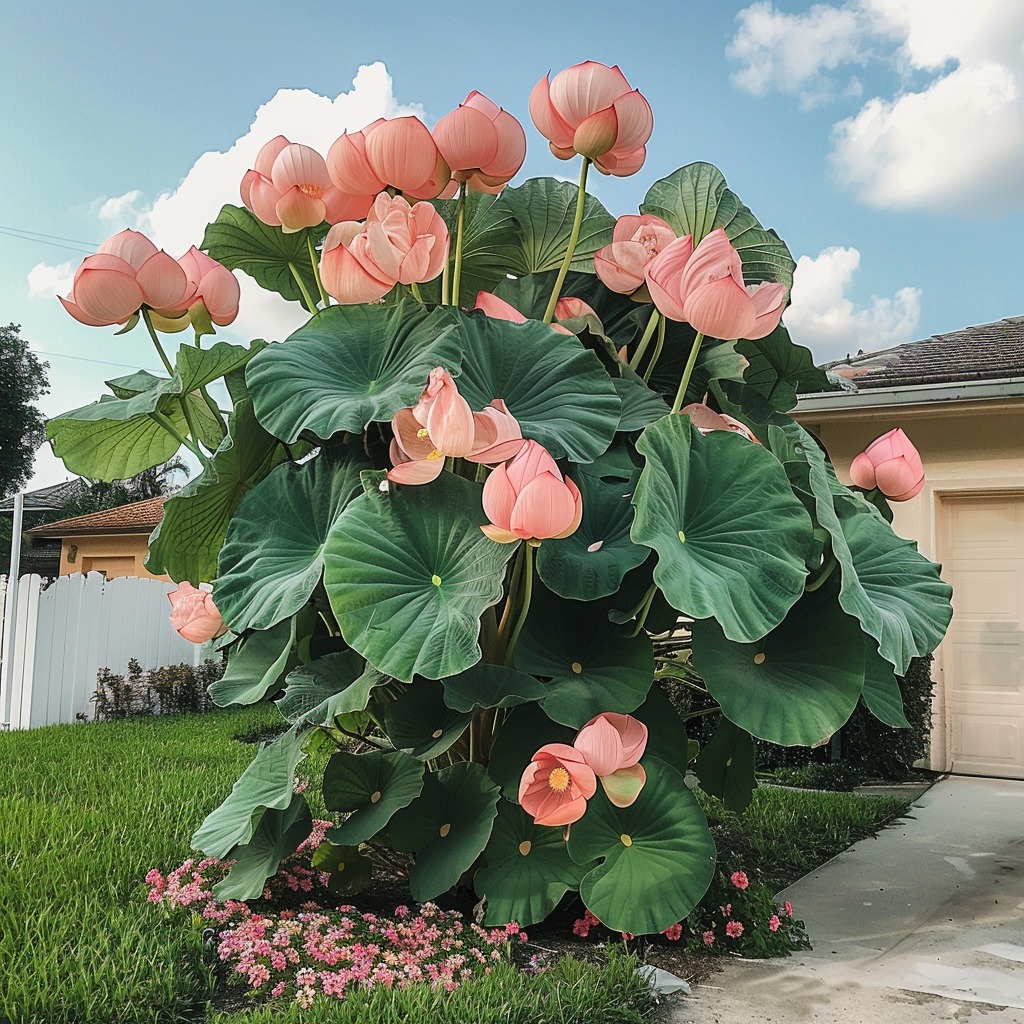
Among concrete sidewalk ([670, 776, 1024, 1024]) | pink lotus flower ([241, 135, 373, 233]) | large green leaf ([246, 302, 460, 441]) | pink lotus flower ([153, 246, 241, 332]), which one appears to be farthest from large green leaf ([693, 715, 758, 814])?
pink lotus flower ([153, 246, 241, 332])

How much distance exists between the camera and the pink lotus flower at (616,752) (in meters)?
2.24

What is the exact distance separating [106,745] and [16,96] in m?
5.79

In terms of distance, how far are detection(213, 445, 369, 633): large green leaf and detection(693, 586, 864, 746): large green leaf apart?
1.06m

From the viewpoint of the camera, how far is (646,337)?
2.91 metres

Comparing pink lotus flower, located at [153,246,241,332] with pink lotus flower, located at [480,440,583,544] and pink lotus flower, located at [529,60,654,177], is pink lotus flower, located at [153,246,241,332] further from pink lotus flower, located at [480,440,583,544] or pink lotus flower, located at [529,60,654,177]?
pink lotus flower, located at [480,440,583,544]

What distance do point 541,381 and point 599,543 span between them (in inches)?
18.9

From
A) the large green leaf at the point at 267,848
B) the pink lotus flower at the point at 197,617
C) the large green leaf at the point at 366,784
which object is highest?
the pink lotus flower at the point at 197,617

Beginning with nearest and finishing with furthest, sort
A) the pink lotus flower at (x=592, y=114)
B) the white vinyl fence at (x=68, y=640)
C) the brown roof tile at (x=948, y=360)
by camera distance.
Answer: the pink lotus flower at (x=592, y=114)
the brown roof tile at (x=948, y=360)
the white vinyl fence at (x=68, y=640)

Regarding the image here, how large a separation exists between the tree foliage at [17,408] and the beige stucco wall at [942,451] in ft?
76.0

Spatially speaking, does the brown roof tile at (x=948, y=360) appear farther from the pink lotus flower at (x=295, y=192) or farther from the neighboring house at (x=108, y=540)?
the neighboring house at (x=108, y=540)

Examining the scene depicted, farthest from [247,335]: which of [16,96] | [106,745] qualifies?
[16,96]

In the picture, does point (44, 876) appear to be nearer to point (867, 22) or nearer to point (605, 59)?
point (605, 59)

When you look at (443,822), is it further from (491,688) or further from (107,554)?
(107,554)

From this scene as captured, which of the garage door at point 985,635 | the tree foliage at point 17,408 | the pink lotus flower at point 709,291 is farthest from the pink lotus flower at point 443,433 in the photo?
the tree foliage at point 17,408
